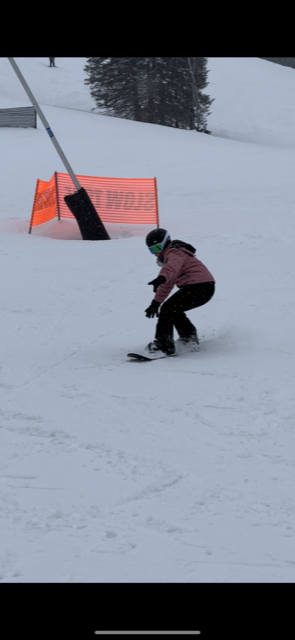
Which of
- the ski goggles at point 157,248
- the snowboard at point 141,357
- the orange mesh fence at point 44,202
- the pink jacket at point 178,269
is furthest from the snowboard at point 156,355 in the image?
the orange mesh fence at point 44,202

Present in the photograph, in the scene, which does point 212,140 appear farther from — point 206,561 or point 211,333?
point 206,561

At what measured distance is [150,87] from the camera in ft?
113

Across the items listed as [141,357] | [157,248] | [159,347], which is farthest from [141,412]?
[157,248]

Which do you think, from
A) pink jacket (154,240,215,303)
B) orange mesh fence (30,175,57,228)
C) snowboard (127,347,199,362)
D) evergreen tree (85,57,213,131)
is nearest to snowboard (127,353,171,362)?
snowboard (127,347,199,362)

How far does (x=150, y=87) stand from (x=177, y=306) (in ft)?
100

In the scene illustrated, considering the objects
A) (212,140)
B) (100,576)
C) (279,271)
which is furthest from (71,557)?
(212,140)

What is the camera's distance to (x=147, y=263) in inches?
421

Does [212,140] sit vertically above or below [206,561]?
above

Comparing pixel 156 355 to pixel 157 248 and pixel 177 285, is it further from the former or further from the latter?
pixel 157 248

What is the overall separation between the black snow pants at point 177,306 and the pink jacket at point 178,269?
0.22 feet

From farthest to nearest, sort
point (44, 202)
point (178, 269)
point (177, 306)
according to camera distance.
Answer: point (44, 202)
point (177, 306)
point (178, 269)

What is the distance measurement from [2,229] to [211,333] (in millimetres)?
7036

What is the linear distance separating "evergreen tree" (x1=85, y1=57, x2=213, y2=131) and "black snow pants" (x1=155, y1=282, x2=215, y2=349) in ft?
97.0
